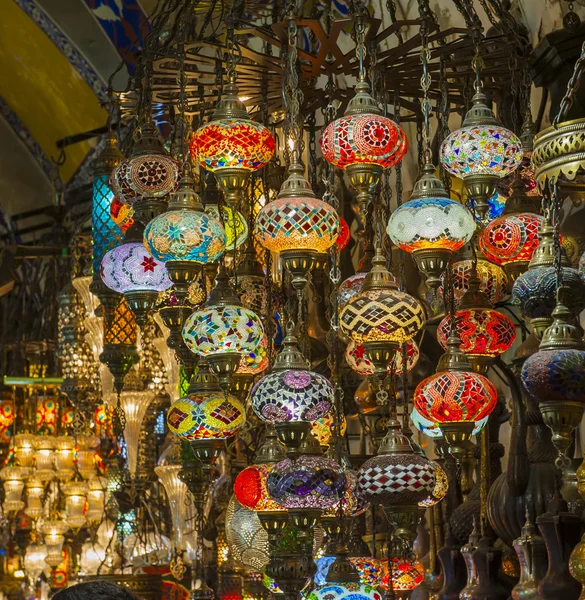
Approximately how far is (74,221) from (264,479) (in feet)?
16.9

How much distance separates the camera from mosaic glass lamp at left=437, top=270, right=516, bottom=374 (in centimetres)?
347

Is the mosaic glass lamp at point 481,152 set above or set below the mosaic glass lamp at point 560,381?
above

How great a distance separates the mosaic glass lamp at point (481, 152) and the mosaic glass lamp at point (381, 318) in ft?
1.06

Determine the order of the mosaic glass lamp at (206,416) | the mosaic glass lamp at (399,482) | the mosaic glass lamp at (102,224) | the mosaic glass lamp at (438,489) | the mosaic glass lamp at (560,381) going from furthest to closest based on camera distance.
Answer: the mosaic glass lamp at (102,224) < the mosaic glass lamp at (206,416) < the mosaic glass lamp at (438,489) < the mosaic glass lamp at (399,482) < the mosaic glass lamp at (560,381)

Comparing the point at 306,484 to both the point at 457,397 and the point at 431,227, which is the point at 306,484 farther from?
the point at 431,227

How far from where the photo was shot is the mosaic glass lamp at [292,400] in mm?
3021

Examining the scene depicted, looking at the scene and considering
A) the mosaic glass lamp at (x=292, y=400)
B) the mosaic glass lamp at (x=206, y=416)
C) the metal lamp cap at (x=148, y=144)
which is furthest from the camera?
the metal lamp cap at (x=148, y=144)

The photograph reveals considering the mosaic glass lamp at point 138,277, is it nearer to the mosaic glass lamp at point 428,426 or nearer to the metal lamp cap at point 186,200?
the metal lamp cap at point 186,200

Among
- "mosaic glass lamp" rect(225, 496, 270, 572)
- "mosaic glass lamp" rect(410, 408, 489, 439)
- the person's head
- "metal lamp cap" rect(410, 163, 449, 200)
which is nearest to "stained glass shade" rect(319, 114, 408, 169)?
"metal lamp cap" rect(410, 163, 449, 200)

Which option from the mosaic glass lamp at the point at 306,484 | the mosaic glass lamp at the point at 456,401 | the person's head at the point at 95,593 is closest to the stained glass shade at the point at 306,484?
the mosaic glass lamp at the point at 306,484

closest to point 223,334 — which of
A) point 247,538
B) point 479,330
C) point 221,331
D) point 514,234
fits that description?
point 221,331

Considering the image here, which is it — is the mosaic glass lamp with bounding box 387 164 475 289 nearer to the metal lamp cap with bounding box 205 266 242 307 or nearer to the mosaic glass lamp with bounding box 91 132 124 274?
the metal lamp cap with bounding box 205 266 242 307

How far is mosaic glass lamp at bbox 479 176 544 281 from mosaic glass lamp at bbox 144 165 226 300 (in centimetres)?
69

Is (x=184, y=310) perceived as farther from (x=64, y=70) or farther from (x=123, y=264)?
(x=64, y=70)
